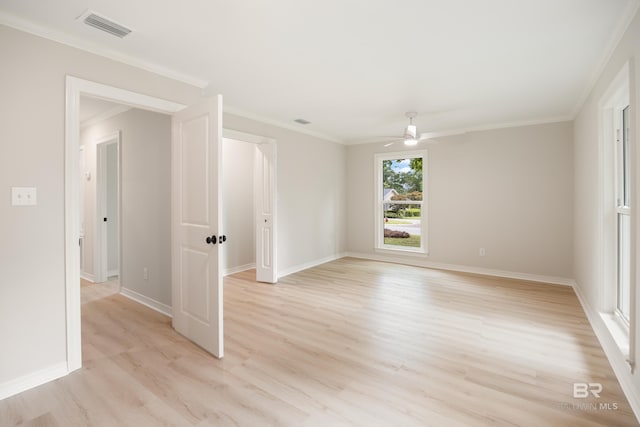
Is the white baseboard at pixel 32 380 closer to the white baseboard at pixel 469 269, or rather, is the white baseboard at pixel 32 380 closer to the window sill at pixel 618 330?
the window sill at pixel 618 330

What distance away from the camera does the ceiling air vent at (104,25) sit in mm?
2047

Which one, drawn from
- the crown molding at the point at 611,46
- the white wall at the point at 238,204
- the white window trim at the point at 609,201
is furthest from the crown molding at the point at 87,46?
the white window trim at the point at 609,201

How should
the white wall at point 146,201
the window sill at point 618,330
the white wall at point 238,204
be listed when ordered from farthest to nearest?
the white wall at point 238,204, the white wall at point 146,201, the window sill at point 618,330

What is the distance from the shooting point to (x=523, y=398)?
1.99 metres

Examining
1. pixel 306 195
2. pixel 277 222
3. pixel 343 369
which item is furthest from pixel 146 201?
pixel 343 369

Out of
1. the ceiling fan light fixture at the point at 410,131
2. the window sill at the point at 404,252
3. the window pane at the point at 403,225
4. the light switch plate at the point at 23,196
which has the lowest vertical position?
the window sill at the point at 404,252

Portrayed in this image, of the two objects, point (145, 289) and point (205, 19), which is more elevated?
point (205, 19)

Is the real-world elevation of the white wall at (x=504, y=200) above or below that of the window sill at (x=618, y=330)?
above

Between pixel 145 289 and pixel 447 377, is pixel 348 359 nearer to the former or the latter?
pixel 447 377

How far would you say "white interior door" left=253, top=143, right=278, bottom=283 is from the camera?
4742mm

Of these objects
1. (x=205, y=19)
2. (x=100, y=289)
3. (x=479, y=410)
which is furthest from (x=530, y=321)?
(x=100, y=289)

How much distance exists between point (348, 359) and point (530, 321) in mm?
2109

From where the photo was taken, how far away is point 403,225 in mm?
6293

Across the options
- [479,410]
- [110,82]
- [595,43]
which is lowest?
[479,410]
